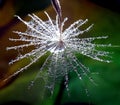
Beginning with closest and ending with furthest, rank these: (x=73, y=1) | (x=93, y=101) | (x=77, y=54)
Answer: (x=93, y=101) < (x=77, y=54) < (x=73, y=1)

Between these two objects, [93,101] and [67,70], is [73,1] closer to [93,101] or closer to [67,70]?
[67,70]

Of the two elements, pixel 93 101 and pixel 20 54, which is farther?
pixel 20 54

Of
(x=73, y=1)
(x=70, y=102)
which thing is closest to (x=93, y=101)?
(x=70, y=102)
